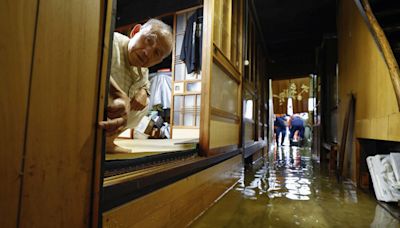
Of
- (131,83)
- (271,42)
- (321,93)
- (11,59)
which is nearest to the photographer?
(11,59)

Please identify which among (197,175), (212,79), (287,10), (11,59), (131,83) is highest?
(287,10)

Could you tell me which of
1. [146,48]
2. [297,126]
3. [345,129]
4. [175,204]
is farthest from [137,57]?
[297,126]

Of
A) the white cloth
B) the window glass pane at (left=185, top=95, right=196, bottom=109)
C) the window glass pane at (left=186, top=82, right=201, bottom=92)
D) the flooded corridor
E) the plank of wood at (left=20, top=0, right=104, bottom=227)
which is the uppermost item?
the window glass pane at (left=186, top=82, right=201, bottom=92)

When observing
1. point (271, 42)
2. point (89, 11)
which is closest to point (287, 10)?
point (271, 42)

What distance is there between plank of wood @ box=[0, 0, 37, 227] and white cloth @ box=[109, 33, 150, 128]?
0.62 metres

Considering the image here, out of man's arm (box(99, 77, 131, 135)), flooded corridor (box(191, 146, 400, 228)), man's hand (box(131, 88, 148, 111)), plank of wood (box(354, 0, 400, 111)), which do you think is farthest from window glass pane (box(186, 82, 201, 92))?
man's arm (box(99, 77, 131, 135))

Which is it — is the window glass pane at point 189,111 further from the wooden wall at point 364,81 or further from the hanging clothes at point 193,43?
the wooden wall at point 364,81

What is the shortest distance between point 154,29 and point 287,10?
419 centimetres

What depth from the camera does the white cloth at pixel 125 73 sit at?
1131mm

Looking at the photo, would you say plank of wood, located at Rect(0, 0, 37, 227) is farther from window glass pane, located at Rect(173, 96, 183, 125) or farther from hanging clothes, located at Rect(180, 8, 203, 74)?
window glass pane, located at Rect(173, 96, 183, 125)

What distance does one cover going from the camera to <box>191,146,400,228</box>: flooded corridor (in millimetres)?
1450

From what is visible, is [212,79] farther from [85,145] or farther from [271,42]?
[271,42]

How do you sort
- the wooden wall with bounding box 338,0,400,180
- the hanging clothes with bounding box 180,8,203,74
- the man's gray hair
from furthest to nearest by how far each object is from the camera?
the hanging clothes with bounding box 180,8,203,74, the wooden wall with bounding box 338,0,400,180, the man's gray hair

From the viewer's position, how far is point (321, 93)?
4828mm
